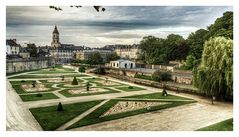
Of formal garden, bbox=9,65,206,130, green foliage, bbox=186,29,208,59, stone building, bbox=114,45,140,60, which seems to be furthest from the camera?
stone building, bbox=114,45,140,60

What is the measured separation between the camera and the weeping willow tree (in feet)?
51.9

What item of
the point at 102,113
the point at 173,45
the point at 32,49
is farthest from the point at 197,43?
the point at 32,49

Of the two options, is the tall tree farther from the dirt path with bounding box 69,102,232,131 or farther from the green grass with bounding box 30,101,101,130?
the green grass with bounding box 30,101,101,130

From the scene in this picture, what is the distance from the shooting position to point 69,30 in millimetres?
14984

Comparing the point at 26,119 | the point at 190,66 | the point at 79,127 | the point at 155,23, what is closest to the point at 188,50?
the point at 190,66

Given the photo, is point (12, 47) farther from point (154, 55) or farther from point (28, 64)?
point (154, 55)

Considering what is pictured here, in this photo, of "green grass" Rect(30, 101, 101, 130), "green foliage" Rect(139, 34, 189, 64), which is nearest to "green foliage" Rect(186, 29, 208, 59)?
"green foliage" Rect(139, 34, 189, 64)

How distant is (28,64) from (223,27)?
38.8ft

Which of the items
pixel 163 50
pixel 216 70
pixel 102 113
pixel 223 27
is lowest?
pixel 102 113

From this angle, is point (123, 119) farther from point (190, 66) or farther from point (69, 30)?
point (190, 66)

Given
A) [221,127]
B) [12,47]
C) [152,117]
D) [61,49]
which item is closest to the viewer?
[221,127]

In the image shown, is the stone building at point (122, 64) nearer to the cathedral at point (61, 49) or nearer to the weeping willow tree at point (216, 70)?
the cathedral at point (61, 49)

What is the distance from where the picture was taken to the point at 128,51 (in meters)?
19.3

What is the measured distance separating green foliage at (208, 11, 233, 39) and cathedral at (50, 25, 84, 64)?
302 inches
